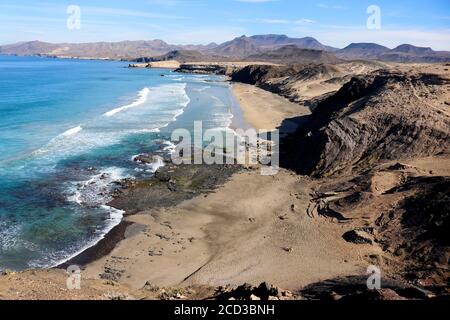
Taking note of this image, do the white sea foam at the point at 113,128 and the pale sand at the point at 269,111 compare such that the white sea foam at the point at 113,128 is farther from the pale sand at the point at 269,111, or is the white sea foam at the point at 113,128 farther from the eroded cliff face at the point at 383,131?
the eroded cliff face at the point at 383,131

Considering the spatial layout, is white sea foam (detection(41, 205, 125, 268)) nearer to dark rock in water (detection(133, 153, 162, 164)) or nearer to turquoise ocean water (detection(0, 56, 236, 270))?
turquoise ocean water (detection(0, 56, 236, 270))

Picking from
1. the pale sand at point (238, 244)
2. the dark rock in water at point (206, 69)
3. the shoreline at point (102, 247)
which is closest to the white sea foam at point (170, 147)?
the pale sand at point (238, 244)

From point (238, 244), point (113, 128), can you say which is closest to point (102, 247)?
point (238, 244)

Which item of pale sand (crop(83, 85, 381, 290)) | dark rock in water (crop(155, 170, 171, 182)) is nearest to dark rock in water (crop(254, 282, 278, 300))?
pale sand (crop(83, 85, 381, 290))

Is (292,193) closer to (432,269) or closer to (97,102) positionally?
(432,269)

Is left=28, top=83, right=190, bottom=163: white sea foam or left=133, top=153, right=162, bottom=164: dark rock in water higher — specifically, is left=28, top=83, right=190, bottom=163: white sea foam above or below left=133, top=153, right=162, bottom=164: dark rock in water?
above

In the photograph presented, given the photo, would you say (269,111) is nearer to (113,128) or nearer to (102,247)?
(113,128)

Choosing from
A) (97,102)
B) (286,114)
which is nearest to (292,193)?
(286,114)
